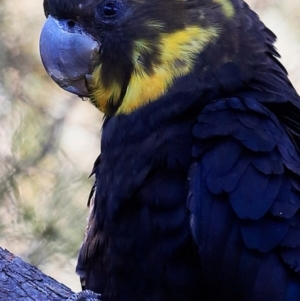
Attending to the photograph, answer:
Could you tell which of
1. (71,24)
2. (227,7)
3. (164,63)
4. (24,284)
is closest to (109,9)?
(71,24)

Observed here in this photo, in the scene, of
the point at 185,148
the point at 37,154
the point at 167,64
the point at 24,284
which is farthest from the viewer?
the point at 37,154

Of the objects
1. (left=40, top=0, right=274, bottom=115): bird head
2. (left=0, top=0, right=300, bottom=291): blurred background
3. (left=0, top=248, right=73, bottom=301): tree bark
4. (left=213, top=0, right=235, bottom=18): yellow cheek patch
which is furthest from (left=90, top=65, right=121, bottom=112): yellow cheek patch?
(left=0, top=0, right=300, bottom=291): blurred background

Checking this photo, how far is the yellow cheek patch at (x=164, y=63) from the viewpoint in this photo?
7.70ft

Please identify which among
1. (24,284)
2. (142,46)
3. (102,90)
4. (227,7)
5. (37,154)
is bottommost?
(37,154)

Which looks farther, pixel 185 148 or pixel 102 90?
pixel 102 90

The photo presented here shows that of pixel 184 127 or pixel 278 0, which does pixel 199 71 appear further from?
pixel 278 0

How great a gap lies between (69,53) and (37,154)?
142 cm

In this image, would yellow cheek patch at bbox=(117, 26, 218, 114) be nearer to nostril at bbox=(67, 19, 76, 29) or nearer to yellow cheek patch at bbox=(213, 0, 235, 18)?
yellow cheek patch at bbox=(213, 0, 235, 18)

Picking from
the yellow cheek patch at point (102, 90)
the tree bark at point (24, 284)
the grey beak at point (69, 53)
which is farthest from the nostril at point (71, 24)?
the tree bark at point (24, 284)

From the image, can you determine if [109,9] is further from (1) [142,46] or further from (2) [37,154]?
(2) [37,154]

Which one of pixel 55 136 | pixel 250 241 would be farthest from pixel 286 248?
pixel 55 136

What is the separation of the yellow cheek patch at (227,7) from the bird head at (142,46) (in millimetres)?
14

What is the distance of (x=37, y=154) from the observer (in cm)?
372

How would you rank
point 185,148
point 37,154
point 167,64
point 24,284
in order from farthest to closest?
point 37,154 → point 24,284 → point 167,64 → point 185,148
